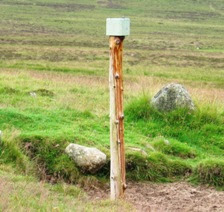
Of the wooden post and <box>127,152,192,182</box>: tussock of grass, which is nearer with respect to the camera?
the wooden post

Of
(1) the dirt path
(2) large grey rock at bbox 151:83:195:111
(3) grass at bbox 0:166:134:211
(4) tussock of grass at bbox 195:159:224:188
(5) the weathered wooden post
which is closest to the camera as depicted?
(3) grass at bbox 0:166:134:211

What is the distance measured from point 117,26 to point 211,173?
156 inches

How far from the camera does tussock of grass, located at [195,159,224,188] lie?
10.0 metres

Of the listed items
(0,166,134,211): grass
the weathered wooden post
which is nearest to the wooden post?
the weathered wooden post

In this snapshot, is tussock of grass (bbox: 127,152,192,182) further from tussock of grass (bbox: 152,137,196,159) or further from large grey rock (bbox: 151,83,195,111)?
large grey rock (bbox: 151,83,195,111)

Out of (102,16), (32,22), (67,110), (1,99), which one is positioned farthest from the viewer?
(102,16)

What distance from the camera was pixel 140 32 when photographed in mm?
86250

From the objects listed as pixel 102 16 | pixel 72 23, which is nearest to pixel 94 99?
pixel 72 23

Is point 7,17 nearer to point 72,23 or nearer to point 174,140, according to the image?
point 72,23

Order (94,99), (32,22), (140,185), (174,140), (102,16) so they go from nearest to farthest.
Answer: (140,185), (174,140), (94,99), (32,22), (102,16)

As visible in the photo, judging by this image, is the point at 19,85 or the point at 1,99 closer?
the point at 1,99

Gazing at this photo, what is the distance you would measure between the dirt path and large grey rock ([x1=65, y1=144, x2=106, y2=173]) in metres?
0.53

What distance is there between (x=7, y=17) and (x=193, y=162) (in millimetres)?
96521

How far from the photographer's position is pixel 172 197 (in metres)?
9.12
